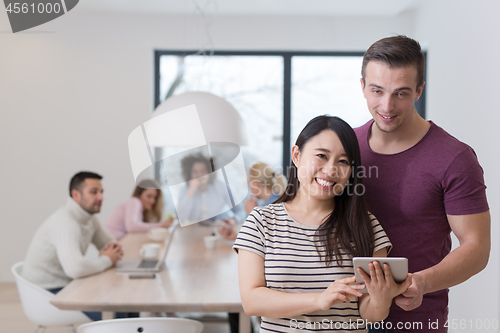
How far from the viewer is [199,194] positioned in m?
2.92

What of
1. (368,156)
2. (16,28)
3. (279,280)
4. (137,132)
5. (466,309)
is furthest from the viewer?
(16,28)

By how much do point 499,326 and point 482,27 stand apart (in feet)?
5.89

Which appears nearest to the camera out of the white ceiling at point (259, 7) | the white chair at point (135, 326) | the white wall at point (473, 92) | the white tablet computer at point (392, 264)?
the white tablet computer at point (392, 264)

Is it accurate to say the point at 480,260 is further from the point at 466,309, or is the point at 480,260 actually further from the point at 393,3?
the point at 393,3

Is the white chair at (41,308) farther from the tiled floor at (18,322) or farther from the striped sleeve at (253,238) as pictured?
the striped sleeve at (253,238)

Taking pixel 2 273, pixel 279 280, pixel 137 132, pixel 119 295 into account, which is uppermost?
pixel 137 132

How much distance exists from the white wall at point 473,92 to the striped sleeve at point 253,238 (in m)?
1.84

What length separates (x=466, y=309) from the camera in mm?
2889

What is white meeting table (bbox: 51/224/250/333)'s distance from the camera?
1.79 metres

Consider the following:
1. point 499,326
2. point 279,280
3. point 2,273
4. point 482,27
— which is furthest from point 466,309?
point 2,273

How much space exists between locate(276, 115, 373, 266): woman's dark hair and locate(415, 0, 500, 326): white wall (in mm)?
1606

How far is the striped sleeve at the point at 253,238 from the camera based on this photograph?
1168mm

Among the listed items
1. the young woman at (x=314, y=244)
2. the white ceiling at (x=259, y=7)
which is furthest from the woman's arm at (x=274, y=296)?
the white ceiling at (x=259, y=7)

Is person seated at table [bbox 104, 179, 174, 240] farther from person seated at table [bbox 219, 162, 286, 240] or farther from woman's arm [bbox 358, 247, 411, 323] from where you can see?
woman's arm [bbox 358, 247, 411, 323]
